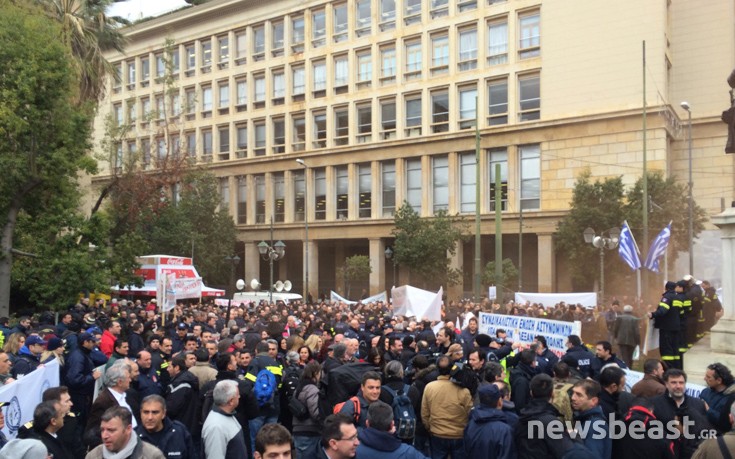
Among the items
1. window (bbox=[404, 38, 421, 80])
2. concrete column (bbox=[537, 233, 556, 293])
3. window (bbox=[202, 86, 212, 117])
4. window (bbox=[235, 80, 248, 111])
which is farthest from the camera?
window (bbox=[202, 86, 212, 117])

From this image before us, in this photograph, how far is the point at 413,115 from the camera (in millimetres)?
46906

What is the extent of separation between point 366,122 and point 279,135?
25.5ft

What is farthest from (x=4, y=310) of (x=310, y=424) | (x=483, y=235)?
(x=483, y=235)

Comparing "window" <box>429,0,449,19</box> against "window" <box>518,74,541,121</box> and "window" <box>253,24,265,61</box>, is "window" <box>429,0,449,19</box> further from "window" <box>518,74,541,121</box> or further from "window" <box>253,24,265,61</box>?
"window" <box>253,24,265,61</box>

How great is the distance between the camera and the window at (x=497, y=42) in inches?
1697

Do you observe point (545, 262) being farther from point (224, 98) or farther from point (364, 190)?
point (224, 98)

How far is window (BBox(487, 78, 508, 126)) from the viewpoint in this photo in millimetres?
43125

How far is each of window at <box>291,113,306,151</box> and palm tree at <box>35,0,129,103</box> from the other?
25.4 meters

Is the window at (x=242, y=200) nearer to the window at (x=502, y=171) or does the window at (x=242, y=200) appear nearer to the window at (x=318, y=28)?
the window at (x=318, y=28)

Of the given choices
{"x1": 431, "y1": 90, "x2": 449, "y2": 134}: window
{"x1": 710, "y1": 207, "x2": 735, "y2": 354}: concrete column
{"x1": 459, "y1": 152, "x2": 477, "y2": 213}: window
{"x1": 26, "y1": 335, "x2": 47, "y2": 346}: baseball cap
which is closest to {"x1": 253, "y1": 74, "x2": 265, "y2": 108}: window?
{"x1": 431, "y1": 90, "x2": 449, "y2": 134}: window

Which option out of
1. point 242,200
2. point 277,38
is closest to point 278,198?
point 242,200

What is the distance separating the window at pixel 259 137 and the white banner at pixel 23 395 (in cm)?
4681

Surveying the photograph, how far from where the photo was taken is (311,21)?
52062 millimetres

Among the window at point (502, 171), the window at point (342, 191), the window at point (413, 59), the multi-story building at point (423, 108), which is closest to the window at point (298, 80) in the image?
the multi-story building at point (423, 108)
